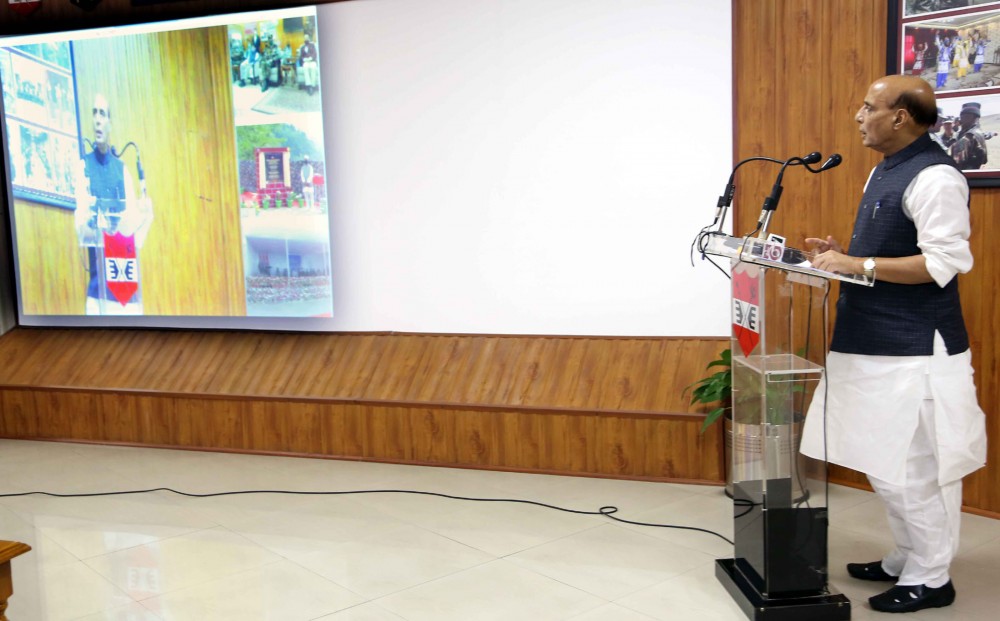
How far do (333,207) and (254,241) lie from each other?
48 cm

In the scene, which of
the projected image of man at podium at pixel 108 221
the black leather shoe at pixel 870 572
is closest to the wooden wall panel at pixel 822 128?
the black leather shoe at pixel 870 572

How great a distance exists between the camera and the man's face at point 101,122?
202 inches

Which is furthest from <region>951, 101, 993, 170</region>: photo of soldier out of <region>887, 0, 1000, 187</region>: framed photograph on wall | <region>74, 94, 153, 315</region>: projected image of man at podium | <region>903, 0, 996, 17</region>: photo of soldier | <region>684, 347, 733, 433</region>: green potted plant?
<region>74, 94, 153, 315</region>: projected image of man at podium

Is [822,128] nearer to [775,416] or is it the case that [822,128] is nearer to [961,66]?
[961,66]

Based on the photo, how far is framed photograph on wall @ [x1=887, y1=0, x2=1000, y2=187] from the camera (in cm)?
333

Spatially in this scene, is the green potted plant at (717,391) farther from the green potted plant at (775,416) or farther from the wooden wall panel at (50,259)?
the wooden wall panel at (50,259)

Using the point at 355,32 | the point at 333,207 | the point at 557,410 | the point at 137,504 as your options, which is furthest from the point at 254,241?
the point at 557,410

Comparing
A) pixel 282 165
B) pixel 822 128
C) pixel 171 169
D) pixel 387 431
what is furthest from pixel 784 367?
pixel 171 169

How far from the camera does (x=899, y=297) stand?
2.57 m

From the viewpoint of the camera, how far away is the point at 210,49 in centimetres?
484

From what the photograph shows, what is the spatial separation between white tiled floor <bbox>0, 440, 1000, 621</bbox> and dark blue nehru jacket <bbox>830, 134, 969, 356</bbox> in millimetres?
821

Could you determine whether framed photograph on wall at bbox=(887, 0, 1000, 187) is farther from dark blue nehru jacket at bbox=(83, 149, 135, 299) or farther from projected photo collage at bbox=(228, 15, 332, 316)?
dark blue nehru jacket at bbox=(83, 149, 135, 299)

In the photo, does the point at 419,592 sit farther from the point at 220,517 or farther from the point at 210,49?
the point at 210,49

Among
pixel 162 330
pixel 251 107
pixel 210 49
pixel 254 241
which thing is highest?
pixel 210 49
